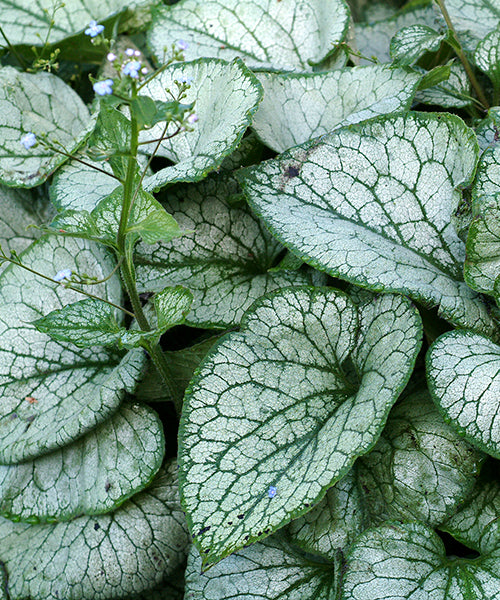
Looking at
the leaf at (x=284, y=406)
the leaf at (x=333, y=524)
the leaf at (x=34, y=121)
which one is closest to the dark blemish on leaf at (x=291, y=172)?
the leaf at (x=284, y=406)

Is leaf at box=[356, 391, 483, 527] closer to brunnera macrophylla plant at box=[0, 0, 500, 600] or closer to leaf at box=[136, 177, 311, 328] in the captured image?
brunnera macrophylla plant at box=[0, 0, 500, 600]

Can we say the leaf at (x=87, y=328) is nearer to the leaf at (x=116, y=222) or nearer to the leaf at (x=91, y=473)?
the leaf at (x=116, y=222)

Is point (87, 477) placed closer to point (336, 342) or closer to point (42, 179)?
point (336, 342)

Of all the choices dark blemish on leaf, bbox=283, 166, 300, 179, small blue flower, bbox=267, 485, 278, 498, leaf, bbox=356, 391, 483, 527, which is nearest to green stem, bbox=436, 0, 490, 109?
dark blemish on leaf, bbox=283, 166, 300, 179

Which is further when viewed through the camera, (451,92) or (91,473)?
(451,92)

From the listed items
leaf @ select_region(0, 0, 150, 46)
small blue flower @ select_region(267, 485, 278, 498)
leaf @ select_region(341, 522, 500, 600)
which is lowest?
leaf @ select_region(341, 522, 500, 600)

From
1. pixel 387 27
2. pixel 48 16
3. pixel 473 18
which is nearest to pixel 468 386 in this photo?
pixel 473 18

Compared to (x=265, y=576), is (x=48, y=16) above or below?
above

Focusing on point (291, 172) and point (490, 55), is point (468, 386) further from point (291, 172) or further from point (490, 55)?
point (490, 55)
